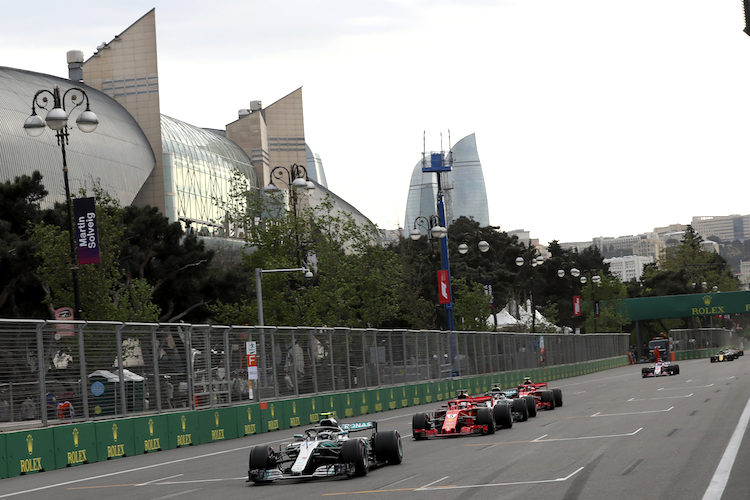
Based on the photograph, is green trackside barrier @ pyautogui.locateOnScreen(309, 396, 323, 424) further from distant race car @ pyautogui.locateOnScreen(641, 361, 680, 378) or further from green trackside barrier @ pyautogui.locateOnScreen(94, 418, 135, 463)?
distant race car @ pyautogui.locateOnScreen(641, 361, 680, 378)

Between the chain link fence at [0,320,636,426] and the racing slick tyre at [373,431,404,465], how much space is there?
23.2 feet

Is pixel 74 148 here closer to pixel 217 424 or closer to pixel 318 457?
pixel 217 424

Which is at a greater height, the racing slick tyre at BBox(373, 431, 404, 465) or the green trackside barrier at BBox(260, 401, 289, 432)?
the racing slick tyre at BBox(373, 431, 404, 465)

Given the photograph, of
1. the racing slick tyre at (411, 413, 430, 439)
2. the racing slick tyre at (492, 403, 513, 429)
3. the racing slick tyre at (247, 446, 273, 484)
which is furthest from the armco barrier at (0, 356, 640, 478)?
the racing slick tyre at (492, 403, 513, 429)

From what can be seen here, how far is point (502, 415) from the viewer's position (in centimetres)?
2147

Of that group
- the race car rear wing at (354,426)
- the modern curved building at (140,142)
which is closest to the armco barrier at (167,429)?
the race car rear wing at (354,426)

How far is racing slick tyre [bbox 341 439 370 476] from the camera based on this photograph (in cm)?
1389

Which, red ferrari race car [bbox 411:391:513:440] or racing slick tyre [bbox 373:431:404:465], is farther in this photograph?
red ferrari race car [bbox 411:391:513:440]

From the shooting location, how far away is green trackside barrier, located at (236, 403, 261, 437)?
2561 centimetres

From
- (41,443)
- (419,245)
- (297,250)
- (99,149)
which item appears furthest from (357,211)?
(41,443)

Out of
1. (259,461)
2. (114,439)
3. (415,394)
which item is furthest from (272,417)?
(259,461)

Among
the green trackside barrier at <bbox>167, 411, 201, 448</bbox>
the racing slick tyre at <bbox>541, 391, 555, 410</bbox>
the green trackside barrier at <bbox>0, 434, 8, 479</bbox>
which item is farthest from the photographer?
the racing slick tyre at <bbox>541, 391, 555, 410</bbox>

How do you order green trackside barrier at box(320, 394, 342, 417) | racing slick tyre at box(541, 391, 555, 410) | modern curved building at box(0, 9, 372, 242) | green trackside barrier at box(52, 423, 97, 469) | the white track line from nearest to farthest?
the white track line < green trackside barrier at box(52, 423, 97, 469) < racing slick tyre at box(541, 391, 555, 410) < green trackside barrier at box(320, 394, 342, 417) < modern curved building at box(0, 9, 372, 242)

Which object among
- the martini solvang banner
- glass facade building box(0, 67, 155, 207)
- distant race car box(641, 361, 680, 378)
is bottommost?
distant race car box(641, 361, 680, 378)
